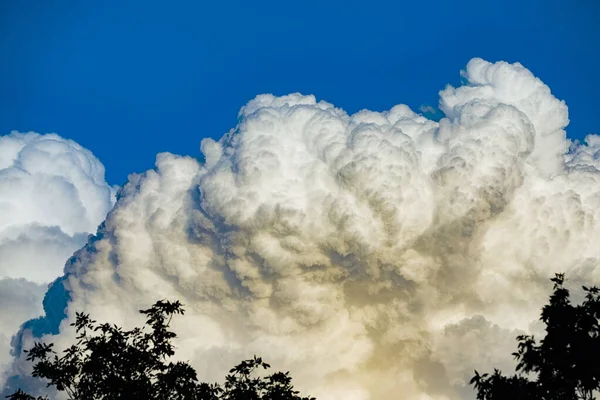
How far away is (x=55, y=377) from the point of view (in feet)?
150

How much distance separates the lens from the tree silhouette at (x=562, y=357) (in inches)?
1674

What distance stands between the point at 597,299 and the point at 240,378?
2499 cm

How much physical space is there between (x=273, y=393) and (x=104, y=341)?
1216 centimetres

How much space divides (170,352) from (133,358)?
2507 mm

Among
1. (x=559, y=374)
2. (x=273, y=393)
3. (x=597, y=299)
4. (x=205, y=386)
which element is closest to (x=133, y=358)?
(x=205, y=386)

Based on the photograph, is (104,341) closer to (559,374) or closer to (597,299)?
(559,374)

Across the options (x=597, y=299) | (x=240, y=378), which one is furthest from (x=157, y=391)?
(x=597, y=299)

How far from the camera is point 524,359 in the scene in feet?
148

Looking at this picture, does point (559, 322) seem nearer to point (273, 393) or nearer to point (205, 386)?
point (273, 393)

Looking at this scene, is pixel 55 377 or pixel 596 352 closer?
pixel 596 352

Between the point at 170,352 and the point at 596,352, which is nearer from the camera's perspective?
the point at 596,352

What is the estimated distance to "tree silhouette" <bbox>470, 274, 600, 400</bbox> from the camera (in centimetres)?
4253

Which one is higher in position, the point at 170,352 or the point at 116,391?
the point at 170,352

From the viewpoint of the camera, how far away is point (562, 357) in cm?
4334
